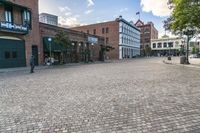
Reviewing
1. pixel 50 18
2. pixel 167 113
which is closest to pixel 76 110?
pixel 167 113

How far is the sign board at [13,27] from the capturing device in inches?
902

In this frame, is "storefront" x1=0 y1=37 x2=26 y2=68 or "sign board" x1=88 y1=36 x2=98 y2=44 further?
"sign board" x1=88 y1=36 x2=98 y2=44

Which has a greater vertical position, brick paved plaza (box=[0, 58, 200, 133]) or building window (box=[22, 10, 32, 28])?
building window (box=[22, 10, 32, 28])

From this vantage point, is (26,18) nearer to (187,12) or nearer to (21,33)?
(21,33)

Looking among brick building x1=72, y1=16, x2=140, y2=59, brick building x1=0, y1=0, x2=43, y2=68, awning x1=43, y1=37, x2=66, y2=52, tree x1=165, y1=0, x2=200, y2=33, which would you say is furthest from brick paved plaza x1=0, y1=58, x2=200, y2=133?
brick building x1=72, y1=16, x2=140, y2=59

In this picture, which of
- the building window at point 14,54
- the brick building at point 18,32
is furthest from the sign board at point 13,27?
the building window at point 14,54

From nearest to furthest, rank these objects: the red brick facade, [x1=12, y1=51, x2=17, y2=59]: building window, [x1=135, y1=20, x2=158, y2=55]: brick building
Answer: [x1=12, y1=51, x2=17, y2=59]: building window
the red brick facade
[x1=135, y1=20, x2=158, y2=55]: brick building

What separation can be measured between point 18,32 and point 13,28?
0.91 m

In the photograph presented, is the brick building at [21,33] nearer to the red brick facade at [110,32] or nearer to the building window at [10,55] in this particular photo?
the building window at [10,55]

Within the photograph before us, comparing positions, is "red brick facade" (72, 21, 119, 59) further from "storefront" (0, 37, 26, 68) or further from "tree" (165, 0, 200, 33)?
"tree" (165, 0, 200, 33)

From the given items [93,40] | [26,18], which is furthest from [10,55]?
[93,40]

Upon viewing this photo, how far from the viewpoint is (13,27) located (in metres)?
24.1

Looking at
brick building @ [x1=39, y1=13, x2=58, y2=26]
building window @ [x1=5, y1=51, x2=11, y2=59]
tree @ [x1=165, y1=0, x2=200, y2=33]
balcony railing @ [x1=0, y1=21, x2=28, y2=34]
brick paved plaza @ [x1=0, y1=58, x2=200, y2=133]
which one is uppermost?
brick building @ [x1=39, y1=13, x2=58, y2=26]

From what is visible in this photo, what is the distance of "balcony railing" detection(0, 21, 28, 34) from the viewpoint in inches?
901
